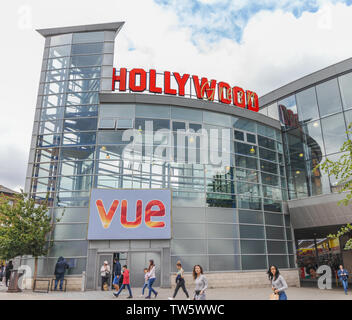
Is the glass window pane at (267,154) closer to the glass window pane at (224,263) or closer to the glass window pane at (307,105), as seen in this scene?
the glass window pane at (307,105)

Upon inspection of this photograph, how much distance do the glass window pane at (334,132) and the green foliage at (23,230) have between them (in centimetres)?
2068

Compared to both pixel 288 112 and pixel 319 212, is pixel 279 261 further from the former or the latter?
pixel 288 112

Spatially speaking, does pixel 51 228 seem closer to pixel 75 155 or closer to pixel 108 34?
pixel 75 155

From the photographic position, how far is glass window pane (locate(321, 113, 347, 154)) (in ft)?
72.2

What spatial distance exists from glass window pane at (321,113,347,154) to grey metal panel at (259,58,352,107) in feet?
11.1

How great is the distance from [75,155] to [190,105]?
8.87 meters

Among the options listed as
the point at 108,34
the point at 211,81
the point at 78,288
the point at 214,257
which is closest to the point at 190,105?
the point at 211,81

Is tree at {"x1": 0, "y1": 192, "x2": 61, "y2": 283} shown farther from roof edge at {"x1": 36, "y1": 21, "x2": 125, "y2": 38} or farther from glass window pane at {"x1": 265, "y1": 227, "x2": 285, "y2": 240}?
glass window pane at {"x1": 265, "y1": 227, "x2": 285, "y2": 240}

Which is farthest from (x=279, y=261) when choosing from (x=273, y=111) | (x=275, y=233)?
(x=273, y=111)

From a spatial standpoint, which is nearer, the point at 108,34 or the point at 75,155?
the point at 75,155

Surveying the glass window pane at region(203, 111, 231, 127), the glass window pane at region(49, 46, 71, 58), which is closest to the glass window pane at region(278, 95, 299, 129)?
the glass window pane at region(203, 111, 231, 127)

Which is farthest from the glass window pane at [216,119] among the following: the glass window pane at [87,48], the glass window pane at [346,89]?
the glass window pane at [87,48]

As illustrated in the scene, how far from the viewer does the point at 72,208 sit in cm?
1870

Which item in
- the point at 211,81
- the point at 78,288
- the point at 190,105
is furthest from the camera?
the point at 211,81
